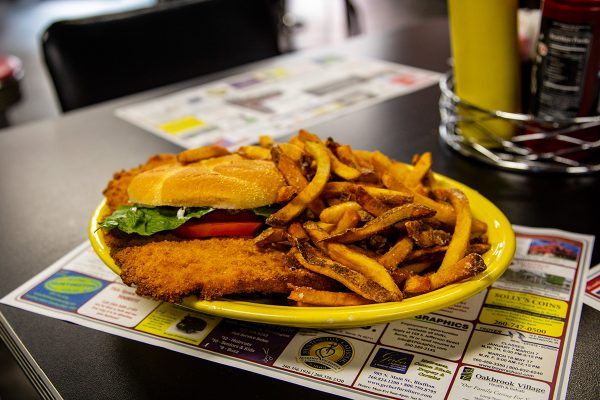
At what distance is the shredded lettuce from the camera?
98 cm

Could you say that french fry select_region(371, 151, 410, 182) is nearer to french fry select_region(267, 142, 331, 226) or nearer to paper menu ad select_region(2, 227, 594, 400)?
french fry select_region(267, 142, 331, 226)

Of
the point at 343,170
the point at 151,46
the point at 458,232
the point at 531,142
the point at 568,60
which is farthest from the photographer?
the point at 151,46

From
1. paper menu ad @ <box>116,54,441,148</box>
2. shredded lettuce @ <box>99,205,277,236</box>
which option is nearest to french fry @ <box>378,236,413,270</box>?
Answer: shredded lettuce @ <box>99,205,277,236</box>

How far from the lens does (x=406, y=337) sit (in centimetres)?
92

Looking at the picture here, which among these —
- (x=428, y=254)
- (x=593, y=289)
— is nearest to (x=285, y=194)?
(x=428, y=254)

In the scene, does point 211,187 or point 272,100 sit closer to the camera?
point 211,187

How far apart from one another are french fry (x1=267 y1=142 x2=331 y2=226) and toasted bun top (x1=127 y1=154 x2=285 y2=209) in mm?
48

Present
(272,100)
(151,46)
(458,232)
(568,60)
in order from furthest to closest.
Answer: (151,46)
(272,100)
(568,60)
(458,232)

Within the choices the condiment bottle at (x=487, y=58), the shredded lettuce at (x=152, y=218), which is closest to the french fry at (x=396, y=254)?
the shredded lettuce at (x=152, y=218)

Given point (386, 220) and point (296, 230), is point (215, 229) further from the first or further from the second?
point (386, 220)

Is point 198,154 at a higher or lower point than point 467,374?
higher

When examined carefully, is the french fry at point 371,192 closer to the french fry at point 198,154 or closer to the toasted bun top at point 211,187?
the toasted bun top at point 211,187

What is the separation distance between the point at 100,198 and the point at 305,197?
0.63 m

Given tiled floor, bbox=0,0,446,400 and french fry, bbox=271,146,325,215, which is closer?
french fry, bbox=271,146,325,215
